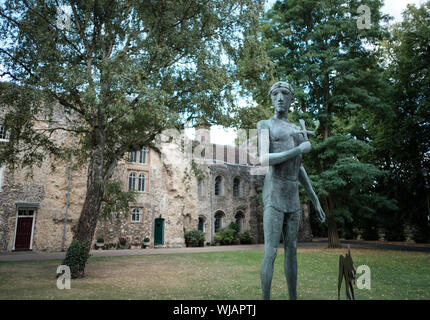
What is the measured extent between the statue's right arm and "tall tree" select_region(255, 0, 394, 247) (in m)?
13.6

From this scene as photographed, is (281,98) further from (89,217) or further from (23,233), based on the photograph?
(23,233)

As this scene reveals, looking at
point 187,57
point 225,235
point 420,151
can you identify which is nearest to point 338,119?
point 420,151

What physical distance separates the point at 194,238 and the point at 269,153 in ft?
74.0

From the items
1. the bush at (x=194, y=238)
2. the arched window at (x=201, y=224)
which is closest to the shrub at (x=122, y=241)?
the bush at (x=194, y=238)

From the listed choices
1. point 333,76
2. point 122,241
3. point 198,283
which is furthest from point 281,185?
point 122,241

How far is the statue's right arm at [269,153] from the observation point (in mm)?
4225

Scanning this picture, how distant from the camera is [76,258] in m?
9.95

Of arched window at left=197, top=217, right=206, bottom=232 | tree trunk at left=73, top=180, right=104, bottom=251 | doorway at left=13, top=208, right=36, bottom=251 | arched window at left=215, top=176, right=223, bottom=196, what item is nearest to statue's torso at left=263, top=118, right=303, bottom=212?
tree trunk at left=73, top=180, right=104, bottom=251

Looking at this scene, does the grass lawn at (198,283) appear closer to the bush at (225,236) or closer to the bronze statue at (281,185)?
the bronze statue at (281,185)

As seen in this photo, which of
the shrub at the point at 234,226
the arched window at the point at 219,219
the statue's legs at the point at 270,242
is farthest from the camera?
the arched window at the point at 219,219

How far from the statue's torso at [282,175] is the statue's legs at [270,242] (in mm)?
122

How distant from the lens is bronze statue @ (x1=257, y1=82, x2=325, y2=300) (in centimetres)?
430
